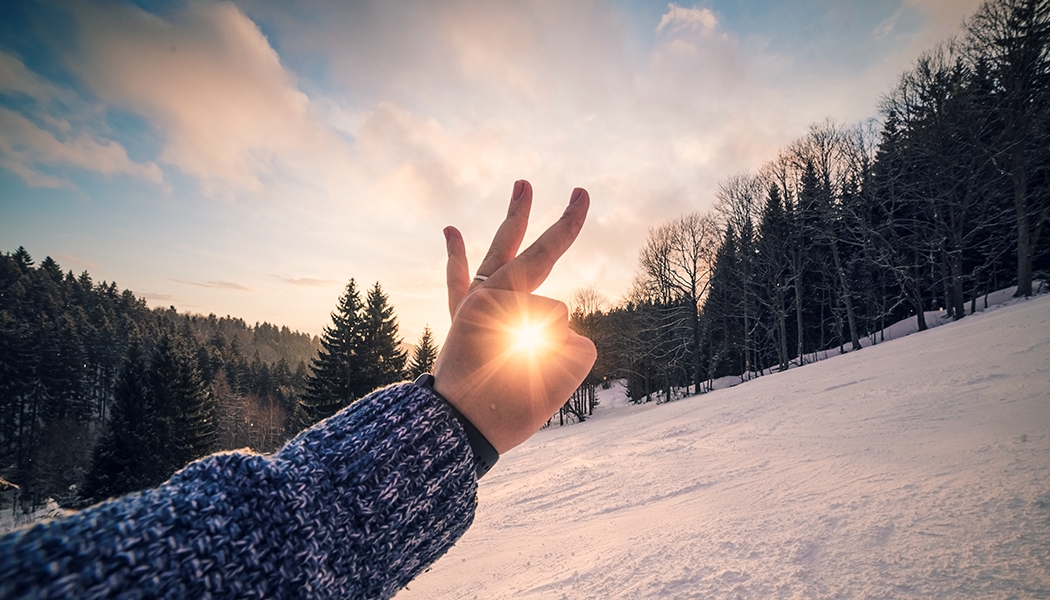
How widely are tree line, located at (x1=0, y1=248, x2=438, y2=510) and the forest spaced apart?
135mm

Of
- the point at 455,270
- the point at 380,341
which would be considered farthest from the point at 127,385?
the point at 455,270

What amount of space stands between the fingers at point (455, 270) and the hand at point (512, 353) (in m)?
0.13

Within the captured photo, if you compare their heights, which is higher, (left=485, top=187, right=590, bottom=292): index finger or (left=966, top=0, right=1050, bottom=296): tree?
(left=966, top=0, right=1050, bottom=296): tree

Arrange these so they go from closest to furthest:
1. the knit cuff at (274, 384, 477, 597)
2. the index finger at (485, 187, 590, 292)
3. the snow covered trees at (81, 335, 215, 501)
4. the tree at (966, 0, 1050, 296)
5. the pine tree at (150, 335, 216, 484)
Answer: the knit cuff at (274, 384, 477, 597) → the index finger at (485, 187, 590, 292) → the tree at (966, 0, 1050, 296) → the snow covered trees at (81, 335, 215, 501) → the pine tree at (150, 335, 216, 484)

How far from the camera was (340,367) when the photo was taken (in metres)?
21.8

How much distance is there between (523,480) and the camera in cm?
781

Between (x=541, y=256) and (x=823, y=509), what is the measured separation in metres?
2.92

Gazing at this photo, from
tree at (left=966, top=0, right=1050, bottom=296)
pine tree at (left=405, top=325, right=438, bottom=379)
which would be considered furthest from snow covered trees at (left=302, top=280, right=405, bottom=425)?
tree at (left=966, top=0, right=1050, bottom=296)

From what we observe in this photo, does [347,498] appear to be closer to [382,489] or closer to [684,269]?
[382,489]

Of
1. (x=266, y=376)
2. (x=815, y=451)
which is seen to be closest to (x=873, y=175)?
(x=815, y=451)

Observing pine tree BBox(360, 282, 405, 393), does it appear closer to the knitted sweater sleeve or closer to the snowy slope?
the snowy slope

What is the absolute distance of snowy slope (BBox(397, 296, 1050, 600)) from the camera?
2016mm

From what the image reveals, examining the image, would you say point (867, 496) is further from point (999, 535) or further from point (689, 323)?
point (689, 323)

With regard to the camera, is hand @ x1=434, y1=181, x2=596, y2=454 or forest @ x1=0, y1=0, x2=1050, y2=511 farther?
forest @ x1=0, y1=0, x2=1050, y2=511
